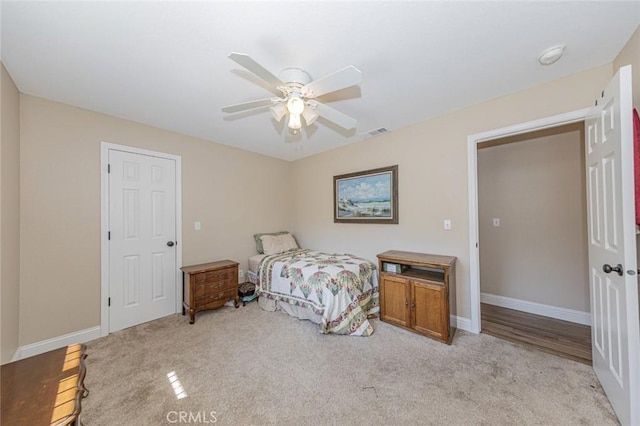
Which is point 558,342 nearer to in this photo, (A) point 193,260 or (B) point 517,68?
(B) point 517,68

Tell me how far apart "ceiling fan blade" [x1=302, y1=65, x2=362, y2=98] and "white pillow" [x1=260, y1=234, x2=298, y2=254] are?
2.78m

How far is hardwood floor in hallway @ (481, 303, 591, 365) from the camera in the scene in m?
2.25

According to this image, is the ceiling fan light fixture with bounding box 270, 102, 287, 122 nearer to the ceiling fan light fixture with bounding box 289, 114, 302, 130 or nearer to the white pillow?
the ceiling fan light fixture with bounding box 289, 114, 302, 130

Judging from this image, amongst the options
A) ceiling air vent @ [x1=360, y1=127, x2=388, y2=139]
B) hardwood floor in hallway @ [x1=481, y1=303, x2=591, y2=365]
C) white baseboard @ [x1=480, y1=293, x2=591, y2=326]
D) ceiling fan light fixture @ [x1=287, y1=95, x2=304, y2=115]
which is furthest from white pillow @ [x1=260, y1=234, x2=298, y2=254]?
white baseboard @ [x1=480, y1=293, x2=591, y2=326]

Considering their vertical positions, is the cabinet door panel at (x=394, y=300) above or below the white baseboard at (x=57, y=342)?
above

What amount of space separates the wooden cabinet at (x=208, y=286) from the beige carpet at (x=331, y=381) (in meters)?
0.43

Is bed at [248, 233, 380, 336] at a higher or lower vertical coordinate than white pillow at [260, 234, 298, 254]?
lower

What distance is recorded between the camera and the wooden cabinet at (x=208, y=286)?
117 inches

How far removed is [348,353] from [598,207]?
7.47ft

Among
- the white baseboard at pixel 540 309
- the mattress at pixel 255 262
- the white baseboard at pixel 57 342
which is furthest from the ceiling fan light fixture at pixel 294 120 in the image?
the white baseboard at pixel 540 309

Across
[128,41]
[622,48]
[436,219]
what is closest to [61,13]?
[128,41]

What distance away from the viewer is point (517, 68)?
6.50 ft

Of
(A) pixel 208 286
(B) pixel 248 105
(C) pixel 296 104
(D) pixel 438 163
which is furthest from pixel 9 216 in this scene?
(D) pixel 438 163

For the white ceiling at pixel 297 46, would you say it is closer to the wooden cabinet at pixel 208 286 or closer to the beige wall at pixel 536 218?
the beige wall at pixel 536 218
